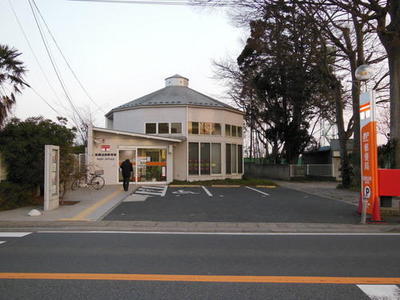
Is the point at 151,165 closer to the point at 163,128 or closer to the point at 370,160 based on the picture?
the point at 163,128

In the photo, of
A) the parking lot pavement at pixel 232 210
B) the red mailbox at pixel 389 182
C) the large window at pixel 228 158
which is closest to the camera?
the parking lot pavement at pixel 232 210

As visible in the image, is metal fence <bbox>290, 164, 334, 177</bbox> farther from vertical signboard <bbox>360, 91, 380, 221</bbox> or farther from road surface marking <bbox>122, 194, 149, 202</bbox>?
vertical signboard <bbox>360, 91, 380, 221</bbox>

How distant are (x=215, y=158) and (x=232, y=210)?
40.6 feet

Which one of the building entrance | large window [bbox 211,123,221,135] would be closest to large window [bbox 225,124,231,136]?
large window [bbox 211,123,221,135]

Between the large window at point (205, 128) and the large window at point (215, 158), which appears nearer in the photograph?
the large window at point (205, 128)

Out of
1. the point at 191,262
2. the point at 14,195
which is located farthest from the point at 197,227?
the point at 14,195

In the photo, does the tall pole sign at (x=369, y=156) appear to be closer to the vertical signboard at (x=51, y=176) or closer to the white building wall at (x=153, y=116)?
the vertical signboard at (x=51, y=176)

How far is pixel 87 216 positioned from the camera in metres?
10.6

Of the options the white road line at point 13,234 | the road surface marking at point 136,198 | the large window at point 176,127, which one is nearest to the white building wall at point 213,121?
the large window at point 176,127

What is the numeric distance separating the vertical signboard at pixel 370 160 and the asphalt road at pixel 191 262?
2.03 meters

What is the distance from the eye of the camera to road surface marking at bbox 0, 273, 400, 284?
16.3 ft

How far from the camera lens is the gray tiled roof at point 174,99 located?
Result: 78.8ft

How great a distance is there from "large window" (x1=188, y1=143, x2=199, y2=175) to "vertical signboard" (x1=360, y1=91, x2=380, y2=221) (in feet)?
45.0

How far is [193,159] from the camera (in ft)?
77.4
